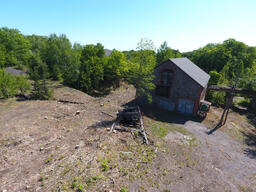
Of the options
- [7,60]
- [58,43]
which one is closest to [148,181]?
[58,43]

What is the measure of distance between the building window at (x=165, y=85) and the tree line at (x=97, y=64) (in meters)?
1.50

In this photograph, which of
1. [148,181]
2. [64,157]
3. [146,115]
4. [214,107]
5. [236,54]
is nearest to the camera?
[148,181]

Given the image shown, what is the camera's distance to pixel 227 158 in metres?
11.0

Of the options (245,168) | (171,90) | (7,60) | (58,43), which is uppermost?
(58,43)

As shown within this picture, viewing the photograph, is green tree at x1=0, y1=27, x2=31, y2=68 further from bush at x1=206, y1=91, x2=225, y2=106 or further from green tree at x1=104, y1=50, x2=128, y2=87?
bush at x1=206, y1=91, x2=225, y2=106

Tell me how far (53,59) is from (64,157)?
38407 millimetres

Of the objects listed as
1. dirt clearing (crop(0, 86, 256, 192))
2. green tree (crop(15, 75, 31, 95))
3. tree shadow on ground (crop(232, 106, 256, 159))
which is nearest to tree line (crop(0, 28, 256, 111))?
green tree (crop(15, 75, 31, 95))

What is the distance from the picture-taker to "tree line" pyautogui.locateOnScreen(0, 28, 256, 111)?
1709cm

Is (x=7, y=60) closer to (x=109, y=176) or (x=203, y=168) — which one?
(x=109, y=176)

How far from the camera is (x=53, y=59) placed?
128 feet

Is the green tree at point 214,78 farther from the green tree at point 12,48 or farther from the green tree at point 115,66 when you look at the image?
the green tree at point 12,48

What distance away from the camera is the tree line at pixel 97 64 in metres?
17.1

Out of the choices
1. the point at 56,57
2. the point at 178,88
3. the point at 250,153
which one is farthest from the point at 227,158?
the point at 56,57

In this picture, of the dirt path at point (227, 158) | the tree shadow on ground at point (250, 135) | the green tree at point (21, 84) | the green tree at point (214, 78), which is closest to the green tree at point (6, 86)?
the green tree at point (21, 84)
